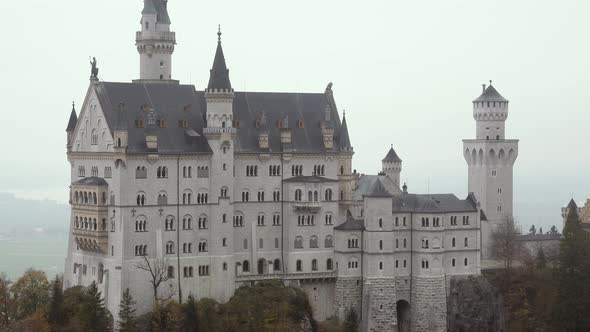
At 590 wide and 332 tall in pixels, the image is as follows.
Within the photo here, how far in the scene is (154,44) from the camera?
125312mm

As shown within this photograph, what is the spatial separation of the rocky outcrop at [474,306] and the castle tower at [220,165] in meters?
22.0

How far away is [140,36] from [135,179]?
19137 mm

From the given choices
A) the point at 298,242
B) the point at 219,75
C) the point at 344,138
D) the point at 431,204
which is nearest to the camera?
the point at 219,75

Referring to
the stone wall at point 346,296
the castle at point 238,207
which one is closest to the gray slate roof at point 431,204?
the castle at point 238,207

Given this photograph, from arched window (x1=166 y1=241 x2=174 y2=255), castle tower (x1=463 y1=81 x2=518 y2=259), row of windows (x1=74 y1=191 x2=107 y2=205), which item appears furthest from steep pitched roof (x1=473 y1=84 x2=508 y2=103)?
row of windows (x1=74 y1=191 x2=107 y2=205)

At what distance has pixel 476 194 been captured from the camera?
140m

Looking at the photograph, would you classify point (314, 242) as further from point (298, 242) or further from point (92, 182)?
point (92, 182)

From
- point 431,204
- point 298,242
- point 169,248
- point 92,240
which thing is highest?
point 431,204

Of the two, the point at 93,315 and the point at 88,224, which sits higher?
the point at 88,224

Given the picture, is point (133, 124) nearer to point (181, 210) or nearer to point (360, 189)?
point (181, 210)

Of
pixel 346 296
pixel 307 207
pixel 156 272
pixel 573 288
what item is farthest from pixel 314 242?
pixel 573 288

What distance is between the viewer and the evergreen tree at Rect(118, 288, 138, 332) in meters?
108

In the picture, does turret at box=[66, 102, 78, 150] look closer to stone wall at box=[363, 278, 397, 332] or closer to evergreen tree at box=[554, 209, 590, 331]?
stone wall at box=[363, 278, 397, 332]

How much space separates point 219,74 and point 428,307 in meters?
28.8
